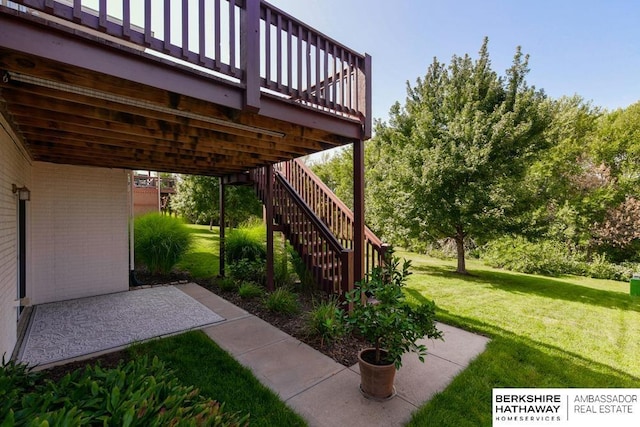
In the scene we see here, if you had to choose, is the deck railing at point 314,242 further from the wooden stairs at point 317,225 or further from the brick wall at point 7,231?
the brick wall at point 7,231

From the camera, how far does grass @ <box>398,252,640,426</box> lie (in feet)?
8.58

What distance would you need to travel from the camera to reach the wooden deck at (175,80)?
1825 mm

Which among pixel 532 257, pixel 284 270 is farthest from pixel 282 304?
pixel 532 257

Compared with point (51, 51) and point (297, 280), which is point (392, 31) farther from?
point (51, 51)

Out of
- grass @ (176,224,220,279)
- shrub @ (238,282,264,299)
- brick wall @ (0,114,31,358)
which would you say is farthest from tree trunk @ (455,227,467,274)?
brick wall @ (0,114,31,358)

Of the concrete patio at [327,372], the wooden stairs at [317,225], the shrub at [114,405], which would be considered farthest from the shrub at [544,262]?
the shrub at [114,405]

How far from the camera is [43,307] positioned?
15.5 ft

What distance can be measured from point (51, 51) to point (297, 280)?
17.2 ft

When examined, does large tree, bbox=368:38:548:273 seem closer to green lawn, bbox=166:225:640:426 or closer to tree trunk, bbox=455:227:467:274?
tree trunk, bbox=455:227:467:274

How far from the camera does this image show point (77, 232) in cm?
531

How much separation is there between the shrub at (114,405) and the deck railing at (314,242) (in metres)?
2.76

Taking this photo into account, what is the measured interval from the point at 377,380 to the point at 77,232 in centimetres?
599

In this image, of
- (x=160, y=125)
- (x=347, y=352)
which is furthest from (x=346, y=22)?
(x=347, y=352)

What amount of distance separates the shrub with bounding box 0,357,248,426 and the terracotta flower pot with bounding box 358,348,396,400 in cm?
142
